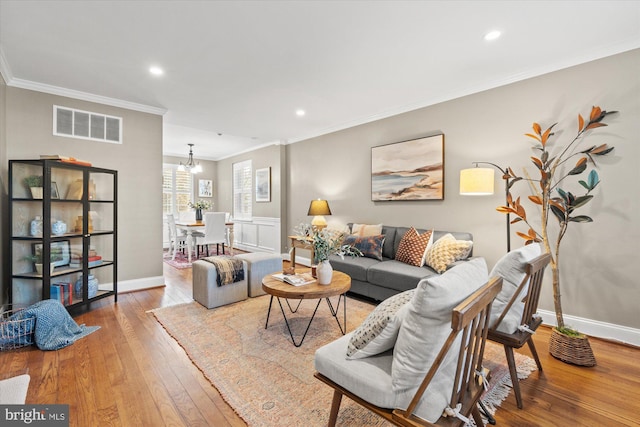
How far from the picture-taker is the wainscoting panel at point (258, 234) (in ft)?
21.0

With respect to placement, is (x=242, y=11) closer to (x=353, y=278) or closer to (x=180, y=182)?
(x=353, y=278)

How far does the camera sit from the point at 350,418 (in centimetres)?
A: 168

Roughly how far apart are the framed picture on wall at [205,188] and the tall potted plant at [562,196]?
7802 millimetres

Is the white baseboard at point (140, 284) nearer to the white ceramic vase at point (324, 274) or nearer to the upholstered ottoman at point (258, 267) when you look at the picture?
the upholstered ottoman at point (258, 267)

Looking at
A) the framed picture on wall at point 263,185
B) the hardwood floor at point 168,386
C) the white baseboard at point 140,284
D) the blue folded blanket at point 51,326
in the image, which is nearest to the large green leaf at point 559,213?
the hardwood floor at point 168,386

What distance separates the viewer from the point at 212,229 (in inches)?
241

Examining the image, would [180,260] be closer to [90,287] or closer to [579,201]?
[90,287]

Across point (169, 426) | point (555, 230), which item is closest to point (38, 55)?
point (169, 426)

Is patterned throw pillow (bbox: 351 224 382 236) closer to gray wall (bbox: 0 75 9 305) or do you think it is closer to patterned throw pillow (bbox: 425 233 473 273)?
patterned throw pillow (bbox: 425 233 473 273)

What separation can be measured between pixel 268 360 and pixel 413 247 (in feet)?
6.88

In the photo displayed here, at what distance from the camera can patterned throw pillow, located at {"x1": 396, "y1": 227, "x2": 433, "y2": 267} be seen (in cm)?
339

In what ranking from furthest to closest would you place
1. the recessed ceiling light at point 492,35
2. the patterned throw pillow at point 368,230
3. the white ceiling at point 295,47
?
the patterned throw pillow at point 368,230, the recessed ceiling light at point 492,35, the white ceiling at point 295,47

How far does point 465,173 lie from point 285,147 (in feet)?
13.4

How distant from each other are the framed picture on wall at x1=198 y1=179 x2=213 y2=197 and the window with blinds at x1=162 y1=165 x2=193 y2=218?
0.82 ft
